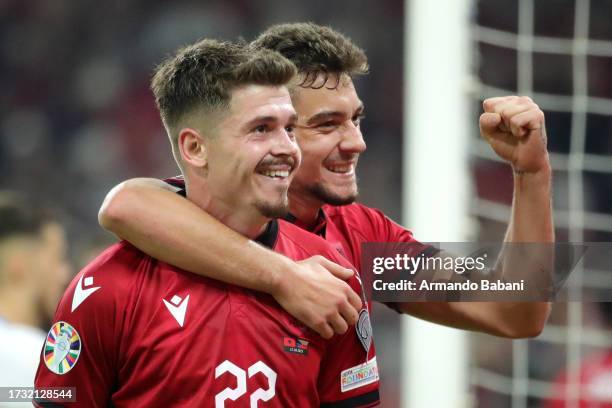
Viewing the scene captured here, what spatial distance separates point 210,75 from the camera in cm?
257

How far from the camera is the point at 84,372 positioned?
2424 mm

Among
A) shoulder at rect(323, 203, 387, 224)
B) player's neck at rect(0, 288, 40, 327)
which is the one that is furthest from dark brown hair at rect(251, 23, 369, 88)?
player's neck at rect(0, 288, 40, 327)

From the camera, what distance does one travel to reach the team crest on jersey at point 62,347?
2.43 metres

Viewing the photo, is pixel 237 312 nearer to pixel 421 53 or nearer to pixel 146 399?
pixel 146 399

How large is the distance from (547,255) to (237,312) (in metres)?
0.81

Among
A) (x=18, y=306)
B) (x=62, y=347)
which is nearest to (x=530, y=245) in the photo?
(x=62, y=347)

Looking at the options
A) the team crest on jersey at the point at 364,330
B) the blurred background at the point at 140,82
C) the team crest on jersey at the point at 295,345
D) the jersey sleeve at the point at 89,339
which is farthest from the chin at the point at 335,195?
the blurred background at the point at 140,82

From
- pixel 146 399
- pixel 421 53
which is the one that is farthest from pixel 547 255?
pixel 421 53

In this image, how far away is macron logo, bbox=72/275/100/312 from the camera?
243cm

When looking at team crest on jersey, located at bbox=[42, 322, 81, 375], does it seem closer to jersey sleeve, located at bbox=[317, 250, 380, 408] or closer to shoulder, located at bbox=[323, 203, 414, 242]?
jersey sleeve, located at bbox=[317, 250, 380, 408]

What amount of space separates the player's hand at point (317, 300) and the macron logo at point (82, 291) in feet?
1.39

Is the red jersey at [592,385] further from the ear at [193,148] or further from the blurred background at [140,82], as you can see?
the ear at [193,148]

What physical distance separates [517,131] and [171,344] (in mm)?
948

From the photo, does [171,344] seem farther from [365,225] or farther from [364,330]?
Answer: [365,225]
